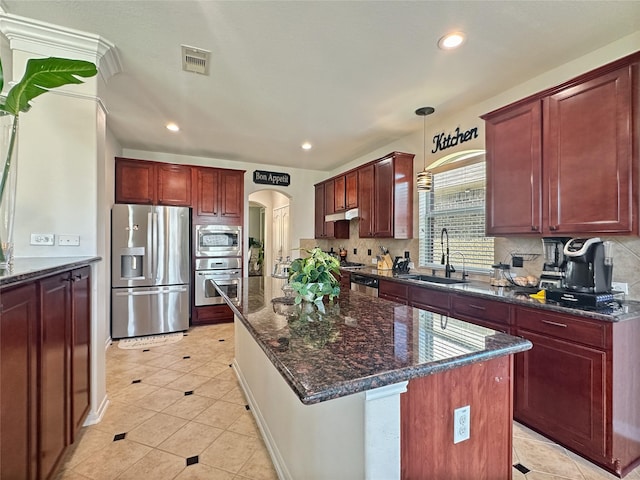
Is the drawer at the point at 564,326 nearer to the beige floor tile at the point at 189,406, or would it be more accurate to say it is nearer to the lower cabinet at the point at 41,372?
the beige floor tile at the point at 189,406

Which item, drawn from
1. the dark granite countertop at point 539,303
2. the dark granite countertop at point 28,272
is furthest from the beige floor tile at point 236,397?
the dark granite countertop at point 539,303

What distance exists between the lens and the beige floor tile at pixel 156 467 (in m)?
1.72

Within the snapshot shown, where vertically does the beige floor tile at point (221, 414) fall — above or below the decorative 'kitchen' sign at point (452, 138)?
below

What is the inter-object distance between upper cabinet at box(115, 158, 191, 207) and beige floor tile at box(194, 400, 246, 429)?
125 inches

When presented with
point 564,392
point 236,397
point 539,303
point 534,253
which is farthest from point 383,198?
point 236,397

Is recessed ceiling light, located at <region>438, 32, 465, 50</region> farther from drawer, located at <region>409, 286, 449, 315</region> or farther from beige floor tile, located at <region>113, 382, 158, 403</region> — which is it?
beige floor tile, located at <region>113, 382, 158, 403</region>

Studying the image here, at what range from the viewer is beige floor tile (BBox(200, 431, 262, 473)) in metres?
1.81

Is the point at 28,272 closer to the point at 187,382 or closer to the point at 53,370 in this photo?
the point at 53,370

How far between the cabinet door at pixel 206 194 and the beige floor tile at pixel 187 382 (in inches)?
99.8

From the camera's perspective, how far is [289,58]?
2.38m

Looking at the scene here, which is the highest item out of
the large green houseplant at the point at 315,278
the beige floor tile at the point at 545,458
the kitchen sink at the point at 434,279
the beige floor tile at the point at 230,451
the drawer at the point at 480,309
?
the large green houseplant at the point at 315,278

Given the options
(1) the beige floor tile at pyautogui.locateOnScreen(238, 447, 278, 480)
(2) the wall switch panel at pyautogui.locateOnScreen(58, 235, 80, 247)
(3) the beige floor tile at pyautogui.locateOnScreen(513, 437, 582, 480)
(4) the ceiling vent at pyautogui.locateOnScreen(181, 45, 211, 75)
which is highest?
(4) the ceiling vent at pyautogui.locateOnScreen(181, 45, 211, 75)

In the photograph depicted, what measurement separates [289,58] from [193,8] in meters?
0.74

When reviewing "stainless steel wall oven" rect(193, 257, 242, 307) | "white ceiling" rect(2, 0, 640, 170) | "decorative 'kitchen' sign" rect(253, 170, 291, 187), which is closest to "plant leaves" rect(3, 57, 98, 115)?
"white ceiling" rect(2, 0, 640, 170)
